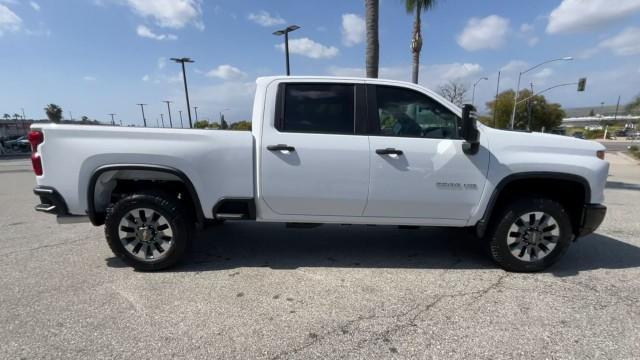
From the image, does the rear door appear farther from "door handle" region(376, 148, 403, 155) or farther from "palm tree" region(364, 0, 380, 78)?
"palm tree" region(364, 0, 380, 78)

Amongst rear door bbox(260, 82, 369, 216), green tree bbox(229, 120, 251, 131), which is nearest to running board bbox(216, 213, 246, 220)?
rear door bbox(260, 82, 369, 216)

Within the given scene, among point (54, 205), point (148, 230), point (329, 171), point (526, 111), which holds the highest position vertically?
point (526, 111)

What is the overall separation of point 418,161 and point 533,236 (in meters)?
1.48

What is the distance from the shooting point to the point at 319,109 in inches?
138

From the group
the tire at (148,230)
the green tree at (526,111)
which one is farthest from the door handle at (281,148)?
the green tree at (526,111)

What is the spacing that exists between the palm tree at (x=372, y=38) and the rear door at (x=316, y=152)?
601 centimetres

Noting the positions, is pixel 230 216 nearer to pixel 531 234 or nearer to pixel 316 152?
pixel 316 152

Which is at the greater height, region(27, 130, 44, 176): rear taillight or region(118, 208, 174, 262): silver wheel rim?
region(27, 130, 44, 176): rear taillight

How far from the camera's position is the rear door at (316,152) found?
3375 millimetres

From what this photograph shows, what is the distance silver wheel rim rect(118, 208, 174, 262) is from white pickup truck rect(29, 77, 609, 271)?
0.04 ft

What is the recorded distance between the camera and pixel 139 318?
110 inches

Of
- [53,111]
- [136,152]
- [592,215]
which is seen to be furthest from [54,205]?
[53,111]

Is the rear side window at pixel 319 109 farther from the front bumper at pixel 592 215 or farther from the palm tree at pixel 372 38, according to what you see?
the palm tree at pixel 372 38

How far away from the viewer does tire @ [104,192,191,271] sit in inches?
137
